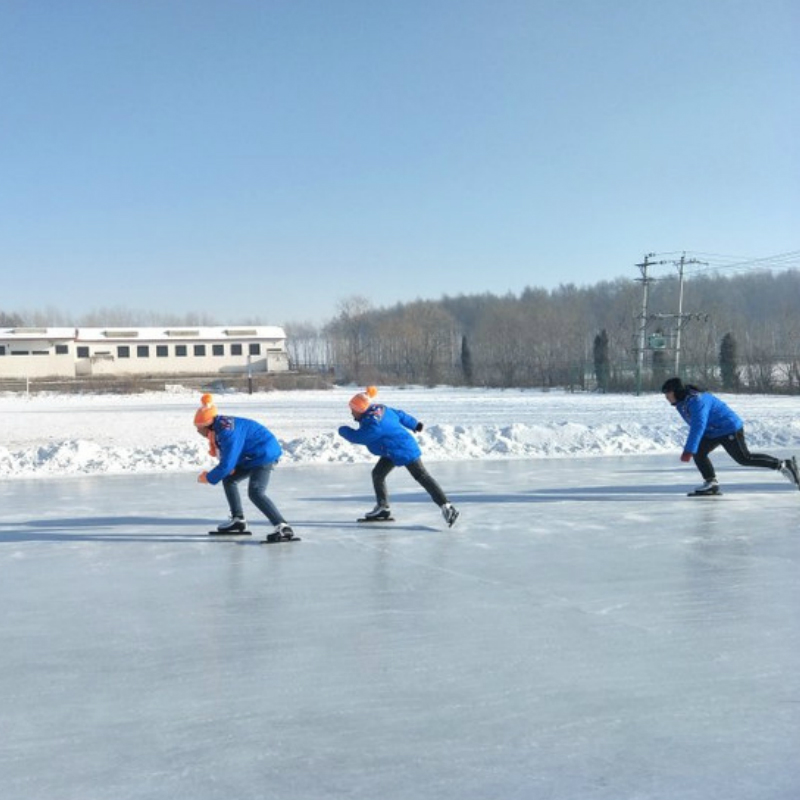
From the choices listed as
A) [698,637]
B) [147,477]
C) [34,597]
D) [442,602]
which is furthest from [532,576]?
[147,477]

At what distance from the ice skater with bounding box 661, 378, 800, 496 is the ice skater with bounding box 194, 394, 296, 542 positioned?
3789 mm

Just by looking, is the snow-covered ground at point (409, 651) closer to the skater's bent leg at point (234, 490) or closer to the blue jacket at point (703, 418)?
the skater's bent leg at point (234, 490)

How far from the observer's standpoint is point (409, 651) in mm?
4023

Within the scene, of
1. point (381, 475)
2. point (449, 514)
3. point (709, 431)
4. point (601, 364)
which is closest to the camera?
point (449, 514)

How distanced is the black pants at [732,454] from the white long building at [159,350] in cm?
5667

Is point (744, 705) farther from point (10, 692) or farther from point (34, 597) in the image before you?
point (34, 597)

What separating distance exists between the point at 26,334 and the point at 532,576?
66975 millimetres

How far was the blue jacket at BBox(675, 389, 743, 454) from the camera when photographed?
26.6ft

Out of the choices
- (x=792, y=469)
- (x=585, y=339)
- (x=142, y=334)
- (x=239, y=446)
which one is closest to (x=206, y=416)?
(x=239, y=446)

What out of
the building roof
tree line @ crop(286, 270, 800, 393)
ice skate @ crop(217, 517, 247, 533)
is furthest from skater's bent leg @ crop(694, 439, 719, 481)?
the building roof

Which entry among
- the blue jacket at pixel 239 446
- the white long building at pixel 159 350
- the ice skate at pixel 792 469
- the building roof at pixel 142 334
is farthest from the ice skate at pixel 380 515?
the building roof at pixel 142 334

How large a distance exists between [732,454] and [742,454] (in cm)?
10

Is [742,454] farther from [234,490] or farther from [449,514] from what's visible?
[234,490]

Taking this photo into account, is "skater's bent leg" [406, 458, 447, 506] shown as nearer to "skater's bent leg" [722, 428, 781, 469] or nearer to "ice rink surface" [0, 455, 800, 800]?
"ice rink surface" [0, 455, 800, 800]
